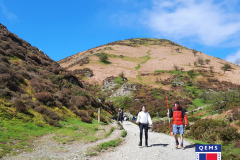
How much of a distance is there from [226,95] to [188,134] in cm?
1427

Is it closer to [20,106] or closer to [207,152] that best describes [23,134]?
[20,106]

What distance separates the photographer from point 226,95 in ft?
79.5

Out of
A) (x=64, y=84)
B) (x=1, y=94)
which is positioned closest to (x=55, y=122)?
(x=1, y=94)

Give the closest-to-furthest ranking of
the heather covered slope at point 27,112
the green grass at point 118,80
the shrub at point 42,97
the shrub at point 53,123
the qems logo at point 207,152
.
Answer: the qems logo at point 207,152 → the heather covered slope at point 27,112 → the shrub at point 53,123 → the shrub at point 42,97 → the green grass at point 118,80

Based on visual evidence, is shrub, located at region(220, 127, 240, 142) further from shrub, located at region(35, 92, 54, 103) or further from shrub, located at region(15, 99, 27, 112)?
shrub, located at region(35, 92, 54, 103)

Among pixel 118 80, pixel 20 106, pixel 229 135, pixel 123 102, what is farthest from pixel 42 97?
pixel 118 80

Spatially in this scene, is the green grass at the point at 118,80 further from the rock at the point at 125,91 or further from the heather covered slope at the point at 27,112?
the heather covered slope at the point at 27,112

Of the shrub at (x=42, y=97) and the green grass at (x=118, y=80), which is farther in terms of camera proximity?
the green grass at (x=118, y=80)

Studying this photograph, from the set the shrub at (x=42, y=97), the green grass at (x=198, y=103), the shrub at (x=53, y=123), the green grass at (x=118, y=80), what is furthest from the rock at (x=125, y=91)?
the shrub at (x=53, y=123)

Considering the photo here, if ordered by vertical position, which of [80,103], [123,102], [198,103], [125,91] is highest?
[125,91]

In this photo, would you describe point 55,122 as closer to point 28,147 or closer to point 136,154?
point 28,147

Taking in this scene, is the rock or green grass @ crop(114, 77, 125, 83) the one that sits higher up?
green grass @ crop(114, 77, 125, 83)

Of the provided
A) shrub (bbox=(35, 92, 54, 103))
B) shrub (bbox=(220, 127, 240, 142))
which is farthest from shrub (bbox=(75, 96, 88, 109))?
shrub (bbox=(220, 127, 240, 142))

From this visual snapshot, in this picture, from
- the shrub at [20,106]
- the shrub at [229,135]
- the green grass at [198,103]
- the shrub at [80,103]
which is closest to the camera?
the shrub at [229,135]
